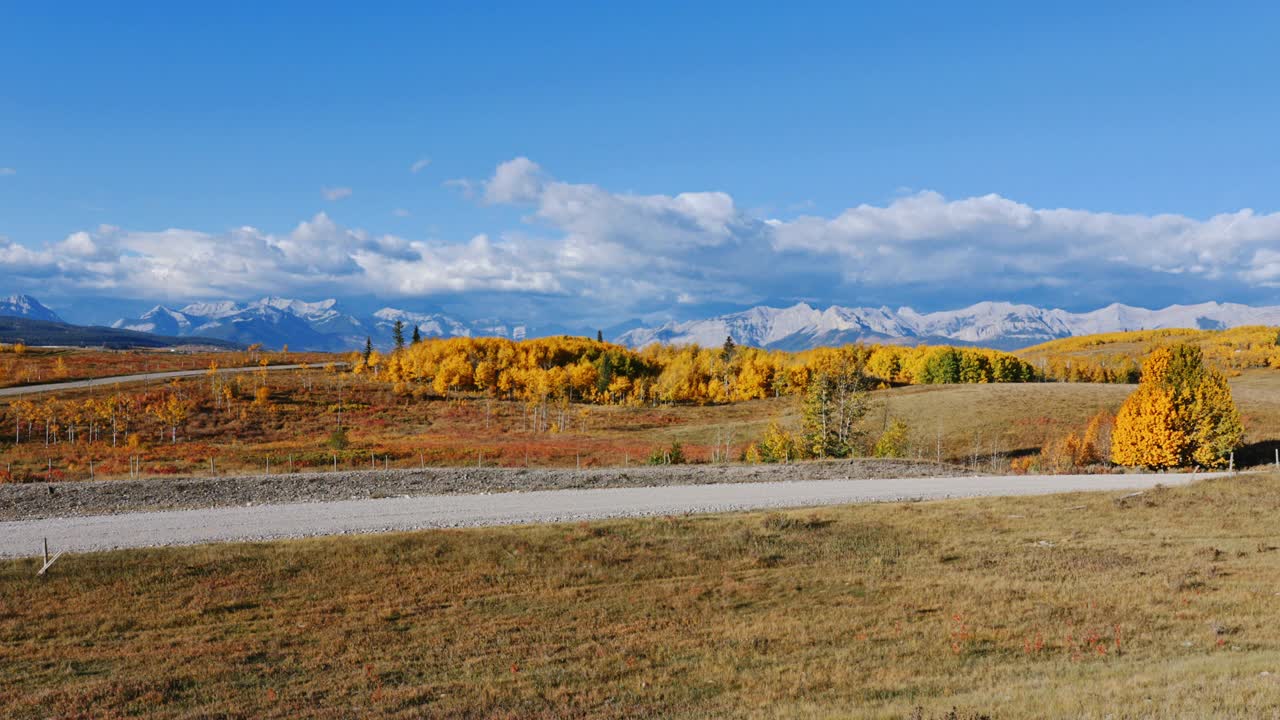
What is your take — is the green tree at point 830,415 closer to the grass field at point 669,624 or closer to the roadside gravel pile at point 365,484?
the roadside gravel pile at point 365,484

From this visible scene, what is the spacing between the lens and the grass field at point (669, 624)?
38.3ft

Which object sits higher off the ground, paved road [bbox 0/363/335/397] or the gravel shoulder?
paved road [bbox 0/363/335/397]

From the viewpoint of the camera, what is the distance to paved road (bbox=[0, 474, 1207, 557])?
24.4 metres

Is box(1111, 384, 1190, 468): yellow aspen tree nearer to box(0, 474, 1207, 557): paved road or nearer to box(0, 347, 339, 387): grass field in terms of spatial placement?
box(0, 474, 1207, 557): paved road

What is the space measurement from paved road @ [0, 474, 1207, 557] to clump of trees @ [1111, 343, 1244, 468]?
78.3 feet

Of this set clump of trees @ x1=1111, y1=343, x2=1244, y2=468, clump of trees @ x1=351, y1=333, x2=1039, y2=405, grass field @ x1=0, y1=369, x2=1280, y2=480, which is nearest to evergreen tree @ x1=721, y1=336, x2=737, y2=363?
clump of trees @ x1=351, y1=333, x2=1039, y2=405

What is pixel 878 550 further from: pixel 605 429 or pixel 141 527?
pixel 605 429

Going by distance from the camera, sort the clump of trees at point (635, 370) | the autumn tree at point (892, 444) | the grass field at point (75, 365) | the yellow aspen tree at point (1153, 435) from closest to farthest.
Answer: the yellow aspen tree at point (1153, 435) < the autumn tree at point (892, 444) < the grass field at point (75, 365) < the clump of trees at point (635, 370)

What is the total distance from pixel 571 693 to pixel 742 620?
18.2ft

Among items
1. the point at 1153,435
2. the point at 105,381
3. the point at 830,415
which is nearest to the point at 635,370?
the point at 105,381

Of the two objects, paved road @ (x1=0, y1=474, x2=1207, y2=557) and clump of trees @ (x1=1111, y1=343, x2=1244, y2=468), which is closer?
paved road @ (x1=0, y1=474, x2=1207, y2=557)

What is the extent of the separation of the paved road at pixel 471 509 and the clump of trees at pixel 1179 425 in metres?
23.9

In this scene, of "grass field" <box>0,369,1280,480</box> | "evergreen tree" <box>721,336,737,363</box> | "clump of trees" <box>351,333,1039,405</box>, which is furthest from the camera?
"evergreen tree" <box>721,336,737,363</box>

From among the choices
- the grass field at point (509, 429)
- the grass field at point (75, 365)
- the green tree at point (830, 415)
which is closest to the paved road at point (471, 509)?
the grass field at point (509, 429)
